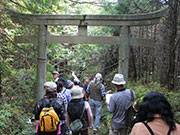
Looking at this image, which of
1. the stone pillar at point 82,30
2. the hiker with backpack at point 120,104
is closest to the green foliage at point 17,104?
the hiker with backpack at point 120,104

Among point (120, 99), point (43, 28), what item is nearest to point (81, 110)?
point (120, 99)

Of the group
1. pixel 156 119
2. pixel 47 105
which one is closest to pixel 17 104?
pixel 47 105

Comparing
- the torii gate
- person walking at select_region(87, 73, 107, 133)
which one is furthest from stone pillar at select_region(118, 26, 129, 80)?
person walking at select_region(87, 73, 107, 133)

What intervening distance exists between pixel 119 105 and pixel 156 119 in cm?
172

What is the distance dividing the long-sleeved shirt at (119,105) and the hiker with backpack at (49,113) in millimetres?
978

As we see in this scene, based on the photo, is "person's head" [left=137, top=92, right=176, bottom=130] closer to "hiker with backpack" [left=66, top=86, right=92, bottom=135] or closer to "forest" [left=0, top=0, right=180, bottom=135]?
"hiker with backpack" [left=66, top=86, right=92, bottom=135]

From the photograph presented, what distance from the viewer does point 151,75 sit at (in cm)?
1020

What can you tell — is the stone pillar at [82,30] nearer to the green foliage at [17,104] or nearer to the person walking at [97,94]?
the person walking at [97,94]

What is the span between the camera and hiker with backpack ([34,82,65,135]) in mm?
3180

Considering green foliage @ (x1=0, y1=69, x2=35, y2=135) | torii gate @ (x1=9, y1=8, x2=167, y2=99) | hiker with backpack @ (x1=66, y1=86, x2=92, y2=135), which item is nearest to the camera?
hiker with backpack @ (x1=66, y1=86, x2=92, y2=135)

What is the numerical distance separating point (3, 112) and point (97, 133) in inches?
119

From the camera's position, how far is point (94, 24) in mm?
5781

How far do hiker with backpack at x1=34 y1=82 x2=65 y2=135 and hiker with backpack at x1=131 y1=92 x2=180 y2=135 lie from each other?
5.97ft

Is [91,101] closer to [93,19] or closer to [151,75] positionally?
[93,19]
